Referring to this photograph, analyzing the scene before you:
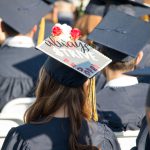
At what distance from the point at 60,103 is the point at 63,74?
159mm

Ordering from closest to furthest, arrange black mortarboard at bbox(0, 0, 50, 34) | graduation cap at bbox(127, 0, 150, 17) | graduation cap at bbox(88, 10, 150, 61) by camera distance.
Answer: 1. graduation cap at bbox(88, 10, 150, 61)
2. black mortarboard at bbox(0, 0, 50, 34)
3. graduation cap at bbox(127, 0, 150, 17)

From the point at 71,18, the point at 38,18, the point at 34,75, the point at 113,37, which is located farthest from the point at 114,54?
the point at 71,18

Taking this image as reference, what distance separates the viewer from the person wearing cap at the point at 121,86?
12.8ft

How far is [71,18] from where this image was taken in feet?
35.2

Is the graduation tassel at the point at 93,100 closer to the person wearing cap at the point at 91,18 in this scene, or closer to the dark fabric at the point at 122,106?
the dark fabric at the point at 122,106

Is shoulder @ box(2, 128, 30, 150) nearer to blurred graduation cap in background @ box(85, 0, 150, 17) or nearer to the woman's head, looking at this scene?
the woman's head

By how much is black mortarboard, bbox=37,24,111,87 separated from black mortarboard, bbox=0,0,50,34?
75.2 inches

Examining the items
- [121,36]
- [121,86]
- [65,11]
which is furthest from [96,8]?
[65,11]

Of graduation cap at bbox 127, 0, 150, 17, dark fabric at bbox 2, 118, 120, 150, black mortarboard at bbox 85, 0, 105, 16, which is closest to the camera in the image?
dark fabric at bbox 2, 118, 120, 150

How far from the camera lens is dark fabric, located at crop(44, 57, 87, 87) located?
289cm

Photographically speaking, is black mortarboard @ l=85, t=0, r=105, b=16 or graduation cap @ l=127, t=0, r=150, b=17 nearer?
graduation cap @ l=127, t=0, r=150, b=17

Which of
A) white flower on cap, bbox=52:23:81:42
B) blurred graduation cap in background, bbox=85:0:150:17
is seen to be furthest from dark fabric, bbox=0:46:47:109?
white flower on cap, bbox=52:23:81:42

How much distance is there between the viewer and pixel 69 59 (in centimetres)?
286

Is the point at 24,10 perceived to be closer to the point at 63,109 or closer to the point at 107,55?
the point at 107,55
